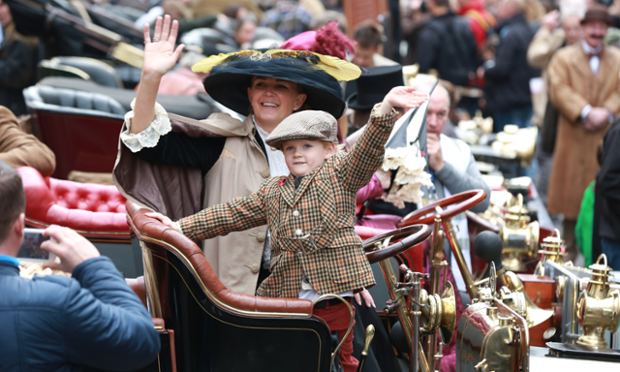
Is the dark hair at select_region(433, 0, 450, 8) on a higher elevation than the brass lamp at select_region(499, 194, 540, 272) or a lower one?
higher

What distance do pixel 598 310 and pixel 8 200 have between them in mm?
2674

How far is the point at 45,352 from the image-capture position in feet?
6.28

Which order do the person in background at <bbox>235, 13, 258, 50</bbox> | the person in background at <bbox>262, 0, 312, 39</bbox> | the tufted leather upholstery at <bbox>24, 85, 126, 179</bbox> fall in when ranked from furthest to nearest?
1. the person in background at <bbox>262, 0, 312, 39</bbox>
2. the person in background at <bbox>235, 13, 258, 50</bbox>
3. the tufted leather upholstery at <bbox>24, 85, 126, 179</bbox>

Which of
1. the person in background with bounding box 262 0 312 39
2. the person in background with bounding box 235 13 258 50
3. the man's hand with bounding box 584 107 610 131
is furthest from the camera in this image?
the person in background with bounding box 262 0 312 39

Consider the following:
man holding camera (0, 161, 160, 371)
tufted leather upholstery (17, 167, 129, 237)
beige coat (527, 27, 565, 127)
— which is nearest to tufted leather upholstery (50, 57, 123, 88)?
tufted leather upholstery (17, 167, 129, 237)

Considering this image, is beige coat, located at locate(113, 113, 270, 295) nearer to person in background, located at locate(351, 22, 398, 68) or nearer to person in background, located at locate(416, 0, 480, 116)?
person in background, located at locate(351, 22, 398, 68)

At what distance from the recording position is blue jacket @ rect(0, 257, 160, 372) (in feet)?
6.17

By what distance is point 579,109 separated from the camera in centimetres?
783

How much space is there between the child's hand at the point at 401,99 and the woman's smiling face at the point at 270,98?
76cm

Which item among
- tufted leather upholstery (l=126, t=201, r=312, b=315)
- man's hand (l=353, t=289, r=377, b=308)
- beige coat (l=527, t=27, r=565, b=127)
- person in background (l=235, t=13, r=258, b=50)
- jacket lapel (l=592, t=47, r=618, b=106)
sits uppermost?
person in background (l=235, t=13, r=258, b=50)

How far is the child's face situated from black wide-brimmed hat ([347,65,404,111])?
6.32 feet

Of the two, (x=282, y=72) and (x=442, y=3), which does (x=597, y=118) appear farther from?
(x=282, y=72)

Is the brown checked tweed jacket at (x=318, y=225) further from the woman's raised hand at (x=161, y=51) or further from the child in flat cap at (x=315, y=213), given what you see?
the woman's raised hand at (x=161, y=51)

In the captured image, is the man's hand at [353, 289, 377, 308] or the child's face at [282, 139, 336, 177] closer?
the child's face at [282, 139, 336, 177]
